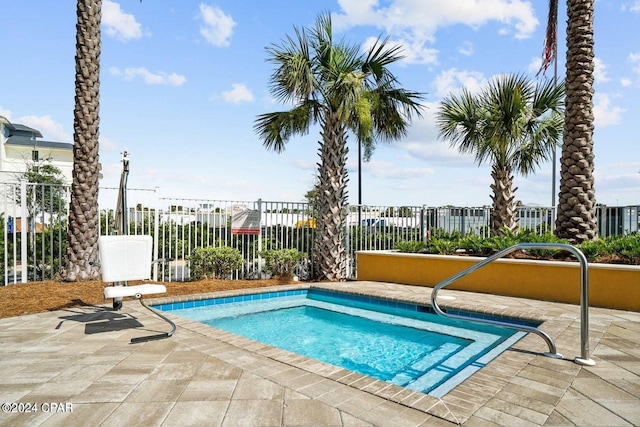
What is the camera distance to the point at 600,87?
784 cm

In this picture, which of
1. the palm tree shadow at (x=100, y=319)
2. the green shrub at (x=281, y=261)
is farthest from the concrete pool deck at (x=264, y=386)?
the green shrub at (x=281, y=261)

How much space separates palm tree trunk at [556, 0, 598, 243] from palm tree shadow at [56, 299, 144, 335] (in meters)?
8.22

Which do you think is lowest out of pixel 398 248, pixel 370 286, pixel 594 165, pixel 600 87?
pixel 370 286

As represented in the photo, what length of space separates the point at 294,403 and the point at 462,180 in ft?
45.8

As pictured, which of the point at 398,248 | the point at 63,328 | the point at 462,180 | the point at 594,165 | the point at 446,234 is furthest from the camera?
the point at 462,180

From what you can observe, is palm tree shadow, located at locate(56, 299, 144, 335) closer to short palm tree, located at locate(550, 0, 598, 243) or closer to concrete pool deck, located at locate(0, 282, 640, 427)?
concrete pool deck, located at locate(0, 282, 640, 427)

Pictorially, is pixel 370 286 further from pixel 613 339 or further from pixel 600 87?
pixel 600 87

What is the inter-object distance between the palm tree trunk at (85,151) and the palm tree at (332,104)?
3.87 meters

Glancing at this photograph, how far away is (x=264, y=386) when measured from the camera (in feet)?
9.88

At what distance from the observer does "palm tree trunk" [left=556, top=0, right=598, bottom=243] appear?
7.49 metres

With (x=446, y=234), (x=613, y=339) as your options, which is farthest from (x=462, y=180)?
(x=613, y=339)

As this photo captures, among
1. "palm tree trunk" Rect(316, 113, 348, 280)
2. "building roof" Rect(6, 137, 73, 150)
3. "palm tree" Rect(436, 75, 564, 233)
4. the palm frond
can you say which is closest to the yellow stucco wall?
"palm tree trunk" Rect(316, 113, 348, 280)

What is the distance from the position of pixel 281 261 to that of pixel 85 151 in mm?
5181

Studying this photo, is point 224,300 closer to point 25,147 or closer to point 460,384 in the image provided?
point 460,384
